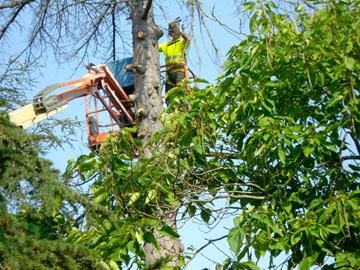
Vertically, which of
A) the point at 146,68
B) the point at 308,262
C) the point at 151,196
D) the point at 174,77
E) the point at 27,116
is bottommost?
the point at 308,262

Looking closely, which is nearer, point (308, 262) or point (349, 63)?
point (308, 262)

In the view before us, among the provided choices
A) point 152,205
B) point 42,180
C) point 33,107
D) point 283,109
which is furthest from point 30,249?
point 33,107

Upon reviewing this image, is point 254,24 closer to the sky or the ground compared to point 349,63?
closer to the sky

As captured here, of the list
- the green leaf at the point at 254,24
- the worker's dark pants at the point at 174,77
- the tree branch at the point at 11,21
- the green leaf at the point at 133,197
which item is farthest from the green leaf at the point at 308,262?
the tree branch at the point at 11,21

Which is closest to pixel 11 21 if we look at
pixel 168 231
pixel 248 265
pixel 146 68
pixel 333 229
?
pixel 146 68

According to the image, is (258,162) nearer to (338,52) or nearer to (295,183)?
(295,183)

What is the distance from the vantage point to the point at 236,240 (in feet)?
20.1

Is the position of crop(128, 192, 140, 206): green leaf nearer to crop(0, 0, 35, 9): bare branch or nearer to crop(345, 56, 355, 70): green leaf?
crop(345, 56, 355, 70): green leaf

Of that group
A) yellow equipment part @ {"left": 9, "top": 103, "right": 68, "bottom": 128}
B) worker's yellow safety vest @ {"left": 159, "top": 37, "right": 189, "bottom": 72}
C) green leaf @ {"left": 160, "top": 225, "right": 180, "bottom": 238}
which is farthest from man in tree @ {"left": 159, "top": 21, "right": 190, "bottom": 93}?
green leaf @ {"left": 160, "top": 225, "right": 180, "bottom": 238}

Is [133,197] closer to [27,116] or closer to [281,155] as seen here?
[281,155]

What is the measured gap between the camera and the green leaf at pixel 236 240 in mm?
6109

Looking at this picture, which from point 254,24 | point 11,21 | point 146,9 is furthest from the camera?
point 11,21

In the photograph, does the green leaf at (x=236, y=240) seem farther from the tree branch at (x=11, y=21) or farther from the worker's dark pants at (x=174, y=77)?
the tree branch at (x=11, y=21)

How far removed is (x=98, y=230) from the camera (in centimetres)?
663
